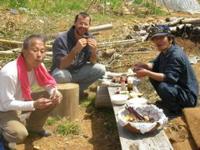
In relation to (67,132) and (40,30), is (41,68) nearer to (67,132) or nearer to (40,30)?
(67,132)

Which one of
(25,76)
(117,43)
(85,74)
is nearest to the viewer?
(25,76)

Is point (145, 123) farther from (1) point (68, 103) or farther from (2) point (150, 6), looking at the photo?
(2) point (150, 6)

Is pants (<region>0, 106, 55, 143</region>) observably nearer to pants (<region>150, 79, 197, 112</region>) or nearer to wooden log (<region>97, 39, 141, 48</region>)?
pants (<region>150, 79, 197, 112</region>)

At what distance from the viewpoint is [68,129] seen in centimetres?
596

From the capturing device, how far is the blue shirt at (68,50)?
6719 mm

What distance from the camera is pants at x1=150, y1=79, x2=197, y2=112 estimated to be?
5898 millimetres

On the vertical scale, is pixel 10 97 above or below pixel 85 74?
above

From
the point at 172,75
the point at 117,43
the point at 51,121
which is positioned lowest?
the point at 51,121

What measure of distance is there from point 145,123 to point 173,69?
126 cm

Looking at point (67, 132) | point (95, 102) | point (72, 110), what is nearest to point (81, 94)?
point (95, 102)

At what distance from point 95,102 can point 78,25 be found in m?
1.26

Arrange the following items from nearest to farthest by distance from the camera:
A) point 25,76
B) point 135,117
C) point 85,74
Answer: point 25,76 < point 135,117 < point 85,74

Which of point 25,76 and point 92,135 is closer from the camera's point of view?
point 25,76

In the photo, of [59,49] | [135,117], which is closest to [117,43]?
[59,49]
